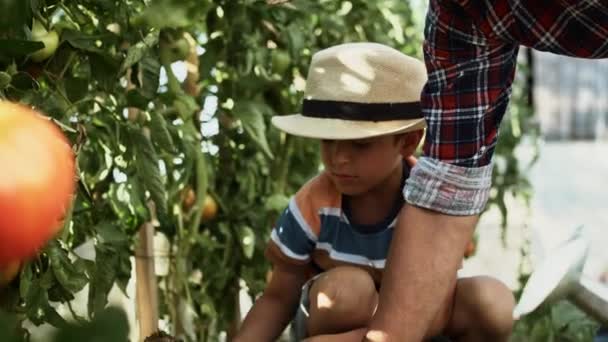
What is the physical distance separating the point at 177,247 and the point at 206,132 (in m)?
0.23

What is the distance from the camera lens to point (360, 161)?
173 centimetres

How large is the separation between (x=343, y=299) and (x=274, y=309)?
0.21 metres

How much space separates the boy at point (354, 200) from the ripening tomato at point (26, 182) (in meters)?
1.23

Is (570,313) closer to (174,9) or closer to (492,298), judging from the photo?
(492,298)

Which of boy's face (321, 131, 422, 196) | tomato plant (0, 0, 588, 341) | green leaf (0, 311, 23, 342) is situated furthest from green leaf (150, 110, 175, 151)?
green leaf (0, 311, 23, 342)

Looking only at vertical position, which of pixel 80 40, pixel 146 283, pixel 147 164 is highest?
pixel 80 40

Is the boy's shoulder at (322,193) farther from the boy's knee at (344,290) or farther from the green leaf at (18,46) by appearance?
the green leaf at (18,46)

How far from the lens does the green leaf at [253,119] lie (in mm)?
1915

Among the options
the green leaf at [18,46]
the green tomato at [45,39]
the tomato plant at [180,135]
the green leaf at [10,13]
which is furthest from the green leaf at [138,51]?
the green leaf at [10,13]

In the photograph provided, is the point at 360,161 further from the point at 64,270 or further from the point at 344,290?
the point at 64,270

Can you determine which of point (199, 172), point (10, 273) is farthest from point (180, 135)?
point (10, 273)

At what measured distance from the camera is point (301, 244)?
1784 millimetres

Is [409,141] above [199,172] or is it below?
above

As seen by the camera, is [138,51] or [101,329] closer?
[101,329]
